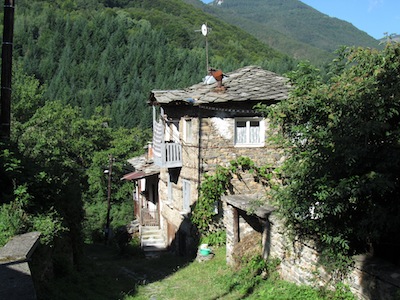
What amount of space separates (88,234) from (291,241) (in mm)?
21524

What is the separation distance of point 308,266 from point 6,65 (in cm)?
839

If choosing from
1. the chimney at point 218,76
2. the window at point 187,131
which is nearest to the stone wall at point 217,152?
the window at point 187,131

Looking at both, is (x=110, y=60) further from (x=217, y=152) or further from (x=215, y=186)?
(x=215, y=186)

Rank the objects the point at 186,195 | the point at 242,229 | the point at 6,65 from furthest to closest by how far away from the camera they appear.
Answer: the point at 186,195 → the point at 242,229 → the point at 6,65

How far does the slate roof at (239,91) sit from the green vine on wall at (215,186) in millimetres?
2359

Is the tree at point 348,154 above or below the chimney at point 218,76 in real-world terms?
below

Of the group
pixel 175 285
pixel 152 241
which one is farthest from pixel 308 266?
pixel 152 241

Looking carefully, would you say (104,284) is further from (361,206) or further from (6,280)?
(361,206)

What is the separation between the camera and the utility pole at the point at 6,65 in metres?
9.83

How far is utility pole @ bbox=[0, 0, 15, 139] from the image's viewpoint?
32.2ft

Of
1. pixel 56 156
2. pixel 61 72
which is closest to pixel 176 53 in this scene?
pixel 61 72

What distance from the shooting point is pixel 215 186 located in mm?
15141

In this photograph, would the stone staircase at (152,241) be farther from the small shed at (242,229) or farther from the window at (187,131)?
the small shed at (242,229)

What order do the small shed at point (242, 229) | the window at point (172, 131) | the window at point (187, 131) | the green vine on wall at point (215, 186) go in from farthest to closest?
1. the window at point (172, 131)
2. the window at point (187, 131)
3. the green vine on wall at point (215, 186)
4. the small shed at point (242, 229)
